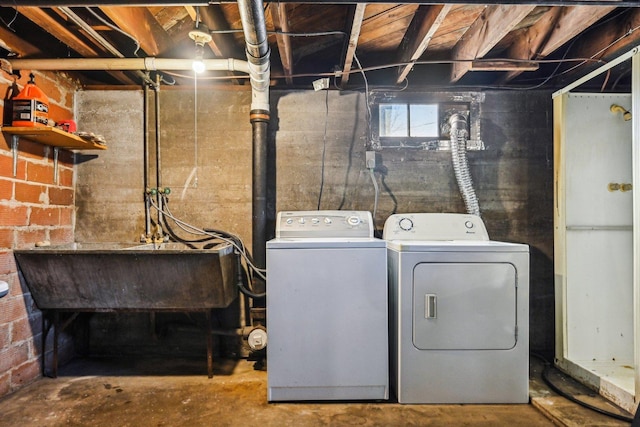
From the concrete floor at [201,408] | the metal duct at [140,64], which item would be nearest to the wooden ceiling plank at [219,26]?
the metal duct at [140,64]

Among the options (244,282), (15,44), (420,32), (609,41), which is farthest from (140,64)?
(609,41)

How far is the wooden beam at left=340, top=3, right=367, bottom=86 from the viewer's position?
1.72 m

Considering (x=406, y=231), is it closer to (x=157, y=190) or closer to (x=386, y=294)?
(x=386, y=294)

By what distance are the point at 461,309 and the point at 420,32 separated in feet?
5.41

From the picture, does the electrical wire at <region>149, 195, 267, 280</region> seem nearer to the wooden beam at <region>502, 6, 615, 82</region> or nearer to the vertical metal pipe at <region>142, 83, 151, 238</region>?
the vertical metal pipe at <region>142, 83, 151, 238</region>

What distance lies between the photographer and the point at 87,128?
2.62 m

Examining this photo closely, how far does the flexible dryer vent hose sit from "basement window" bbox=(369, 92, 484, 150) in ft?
0.35

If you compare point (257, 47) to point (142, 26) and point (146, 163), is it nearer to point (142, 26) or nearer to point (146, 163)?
point (142, 26)

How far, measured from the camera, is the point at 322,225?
233 cm

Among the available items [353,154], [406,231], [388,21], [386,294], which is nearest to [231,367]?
[386,294]

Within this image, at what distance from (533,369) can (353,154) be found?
6.50 feet

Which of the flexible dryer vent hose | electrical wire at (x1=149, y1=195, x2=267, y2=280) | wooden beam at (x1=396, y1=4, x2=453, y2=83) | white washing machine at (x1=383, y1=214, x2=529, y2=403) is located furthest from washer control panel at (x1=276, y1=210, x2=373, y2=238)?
wooden beam at (x1=396, y1=4, x2=453, y2=83)

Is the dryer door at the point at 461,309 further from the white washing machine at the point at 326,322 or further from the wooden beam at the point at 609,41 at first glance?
the wooden beam at the point at 609,41

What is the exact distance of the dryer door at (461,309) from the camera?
1878 mm
